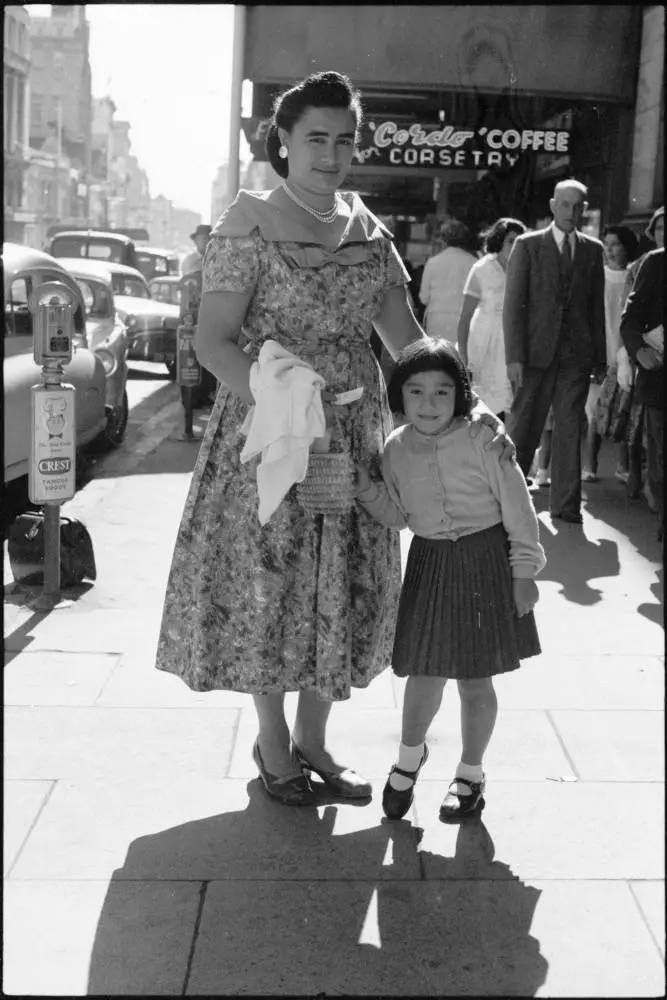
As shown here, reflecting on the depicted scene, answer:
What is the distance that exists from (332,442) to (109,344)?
8305mm

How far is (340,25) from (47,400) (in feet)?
26.6

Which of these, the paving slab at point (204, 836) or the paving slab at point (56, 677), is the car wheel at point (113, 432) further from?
the paving slab at point (204, 836)

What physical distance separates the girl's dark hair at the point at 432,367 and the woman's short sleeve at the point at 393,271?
27 cm

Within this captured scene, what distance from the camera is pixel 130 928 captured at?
9.46 ft

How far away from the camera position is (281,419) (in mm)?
3047

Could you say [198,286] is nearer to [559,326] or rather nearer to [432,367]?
[559,326]

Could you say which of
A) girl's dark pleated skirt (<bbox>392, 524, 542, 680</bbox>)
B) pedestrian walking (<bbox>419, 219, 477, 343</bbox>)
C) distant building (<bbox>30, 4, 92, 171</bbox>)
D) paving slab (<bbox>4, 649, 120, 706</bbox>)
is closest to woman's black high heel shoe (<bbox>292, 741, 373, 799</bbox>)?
girl's dark pleated skirt (<bbox>392, 524, 542, 680</bbox>)

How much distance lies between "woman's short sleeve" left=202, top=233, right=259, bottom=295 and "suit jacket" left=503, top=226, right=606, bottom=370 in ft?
13.2

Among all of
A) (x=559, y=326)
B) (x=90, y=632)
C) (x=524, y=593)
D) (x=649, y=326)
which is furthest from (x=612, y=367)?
(x=524, y=593)

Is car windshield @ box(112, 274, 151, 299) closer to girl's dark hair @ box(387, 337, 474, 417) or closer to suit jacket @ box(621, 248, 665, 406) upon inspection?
suit jacket @ box(621, 248, 665, 406)

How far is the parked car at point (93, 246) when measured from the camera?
72.6 feet

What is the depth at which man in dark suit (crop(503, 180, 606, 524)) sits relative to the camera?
710 centimetres

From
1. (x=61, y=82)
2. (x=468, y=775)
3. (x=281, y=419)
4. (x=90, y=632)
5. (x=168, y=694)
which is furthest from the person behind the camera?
(x=61, y=82)

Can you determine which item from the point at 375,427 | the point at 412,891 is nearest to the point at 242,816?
the point at 412,891
